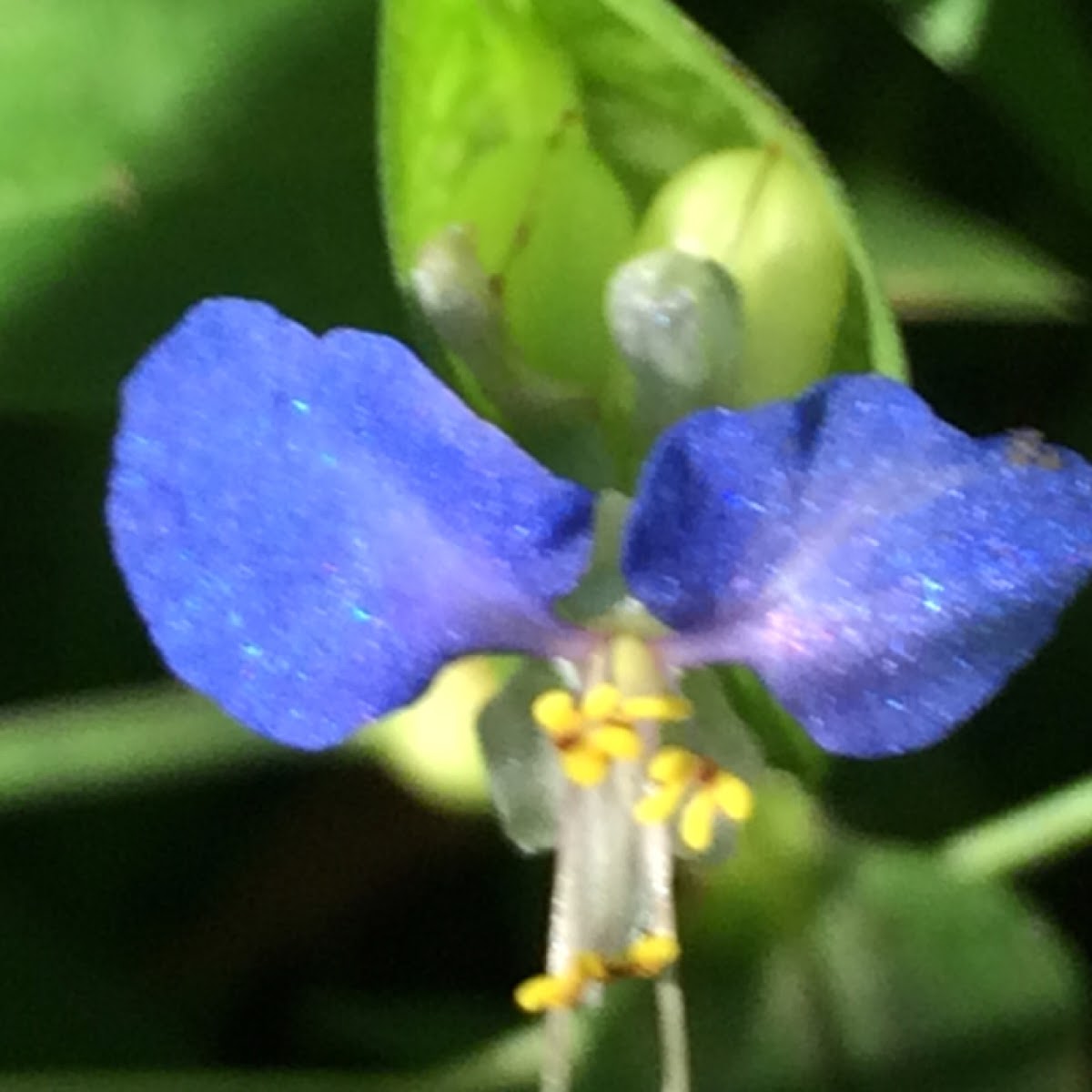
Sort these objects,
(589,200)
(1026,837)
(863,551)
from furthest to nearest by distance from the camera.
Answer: (1026,837)
(589,200)
(863,551)

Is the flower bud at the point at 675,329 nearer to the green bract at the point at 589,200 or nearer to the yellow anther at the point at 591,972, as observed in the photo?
the green bract at the point at 589,200

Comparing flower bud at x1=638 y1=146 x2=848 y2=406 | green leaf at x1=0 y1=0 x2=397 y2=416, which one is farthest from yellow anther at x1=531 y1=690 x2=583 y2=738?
green leaf at x1=0 y1=0 x2=397 y2=416

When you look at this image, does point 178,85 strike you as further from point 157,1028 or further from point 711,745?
point 157,1028

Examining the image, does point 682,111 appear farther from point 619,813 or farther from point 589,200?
point 619,813

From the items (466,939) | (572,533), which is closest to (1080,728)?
(466,939)

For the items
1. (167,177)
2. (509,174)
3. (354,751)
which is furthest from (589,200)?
(354,751)

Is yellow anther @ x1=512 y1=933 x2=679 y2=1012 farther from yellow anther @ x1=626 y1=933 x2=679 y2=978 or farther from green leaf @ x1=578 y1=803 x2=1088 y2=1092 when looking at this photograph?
green leaf @ x1=578 y1=803 x2=1088 y2=1092
